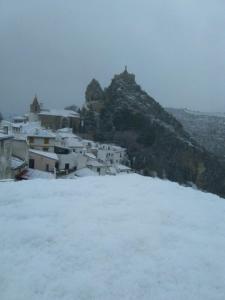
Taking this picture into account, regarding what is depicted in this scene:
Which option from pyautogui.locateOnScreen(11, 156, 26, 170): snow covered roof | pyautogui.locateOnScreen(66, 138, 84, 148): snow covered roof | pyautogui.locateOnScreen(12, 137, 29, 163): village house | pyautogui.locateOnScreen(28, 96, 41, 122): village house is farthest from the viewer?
pyautogui.locateOnScreen(28, 96, 41, 122): village house

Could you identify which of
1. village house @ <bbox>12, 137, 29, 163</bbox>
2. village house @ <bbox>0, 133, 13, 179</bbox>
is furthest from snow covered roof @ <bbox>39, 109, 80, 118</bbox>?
village house @ <bbox>0, 133, 13, 179</bbox>

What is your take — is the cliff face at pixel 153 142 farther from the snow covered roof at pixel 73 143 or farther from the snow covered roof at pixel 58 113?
the snow covered roof at pixel 73 143

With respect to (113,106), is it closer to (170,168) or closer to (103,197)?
(170,168)

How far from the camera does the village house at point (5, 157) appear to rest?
29766mm

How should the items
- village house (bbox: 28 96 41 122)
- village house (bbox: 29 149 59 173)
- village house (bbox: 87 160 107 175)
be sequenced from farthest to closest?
village house (bbox: 28 96 41 122) → village house (bbox: 87 160 107 175) → village house (bbox: 29 149 59 173)

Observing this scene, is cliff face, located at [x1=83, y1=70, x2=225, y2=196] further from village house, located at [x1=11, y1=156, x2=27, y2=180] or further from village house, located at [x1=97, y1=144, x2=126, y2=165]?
village house, located at [x1=11, y1=156, x2=27, y2=180]

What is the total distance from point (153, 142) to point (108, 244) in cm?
6723

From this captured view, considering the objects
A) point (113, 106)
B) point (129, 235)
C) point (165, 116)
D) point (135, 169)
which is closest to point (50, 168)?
point (135, 169)

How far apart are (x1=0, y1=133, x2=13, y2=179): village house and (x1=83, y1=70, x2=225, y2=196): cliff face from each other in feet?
116

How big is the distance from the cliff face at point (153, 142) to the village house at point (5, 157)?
35.4 m

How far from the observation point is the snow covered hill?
5.95 m

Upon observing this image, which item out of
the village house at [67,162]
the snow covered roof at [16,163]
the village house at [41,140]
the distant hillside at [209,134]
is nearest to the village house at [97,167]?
the village house at [67,162]

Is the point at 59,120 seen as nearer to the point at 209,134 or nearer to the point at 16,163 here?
the point at 16,163

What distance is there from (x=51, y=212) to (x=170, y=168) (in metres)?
61.8
